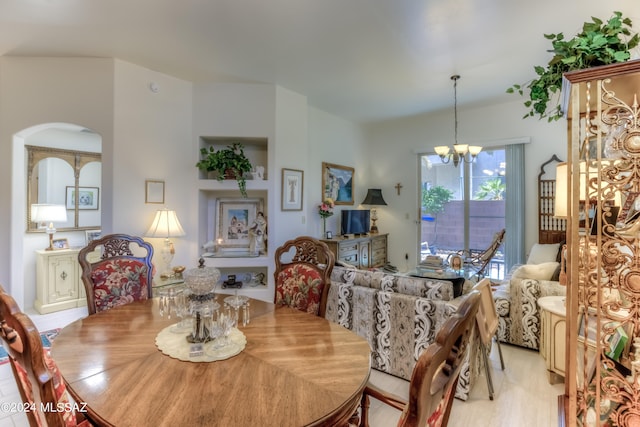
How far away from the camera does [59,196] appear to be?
4.31 meters

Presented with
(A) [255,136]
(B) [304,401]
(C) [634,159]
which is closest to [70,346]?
(B) [304,401]

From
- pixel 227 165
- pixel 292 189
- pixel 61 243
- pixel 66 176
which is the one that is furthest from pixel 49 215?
pixel 292 189

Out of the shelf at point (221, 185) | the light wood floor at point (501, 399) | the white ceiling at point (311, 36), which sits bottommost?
the light wood floor at point (501, 399)

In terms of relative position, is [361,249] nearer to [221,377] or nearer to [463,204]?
[463,204]

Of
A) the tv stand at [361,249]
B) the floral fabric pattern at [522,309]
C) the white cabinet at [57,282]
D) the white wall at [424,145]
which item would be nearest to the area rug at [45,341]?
the white cabinet at [57,282]

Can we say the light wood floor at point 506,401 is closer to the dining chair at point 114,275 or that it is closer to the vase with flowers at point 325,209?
the dining chair at point 114,275

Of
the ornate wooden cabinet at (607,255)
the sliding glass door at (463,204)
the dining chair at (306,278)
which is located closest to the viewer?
the ornate wooden cabinet at (607,255)

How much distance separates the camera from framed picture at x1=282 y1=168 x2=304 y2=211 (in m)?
4.04

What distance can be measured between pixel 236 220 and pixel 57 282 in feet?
7.97

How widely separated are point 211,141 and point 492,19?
3368mm

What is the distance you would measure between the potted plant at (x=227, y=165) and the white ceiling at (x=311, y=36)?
0.91 meters

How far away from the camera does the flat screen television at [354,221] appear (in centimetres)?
531

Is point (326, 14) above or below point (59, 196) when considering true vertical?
above

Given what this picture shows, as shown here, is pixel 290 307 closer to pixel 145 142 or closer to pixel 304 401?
pixel 304 401
